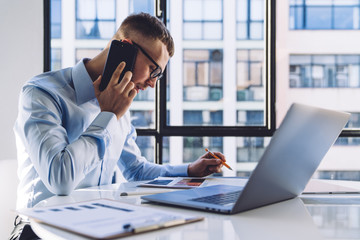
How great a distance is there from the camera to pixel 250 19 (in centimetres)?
289

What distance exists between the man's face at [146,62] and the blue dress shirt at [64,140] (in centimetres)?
20

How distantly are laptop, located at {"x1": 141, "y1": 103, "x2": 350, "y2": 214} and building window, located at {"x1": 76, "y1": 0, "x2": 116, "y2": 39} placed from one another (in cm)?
207

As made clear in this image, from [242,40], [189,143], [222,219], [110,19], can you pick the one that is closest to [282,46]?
[242,40]

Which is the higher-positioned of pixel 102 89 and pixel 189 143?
pixel 102 89

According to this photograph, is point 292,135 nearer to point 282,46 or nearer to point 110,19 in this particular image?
point 282,46

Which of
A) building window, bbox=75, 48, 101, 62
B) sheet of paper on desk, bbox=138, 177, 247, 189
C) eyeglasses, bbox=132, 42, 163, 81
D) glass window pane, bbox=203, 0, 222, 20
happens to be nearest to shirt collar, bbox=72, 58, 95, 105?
eyeglasses, bbox=132, 42, 163, 81

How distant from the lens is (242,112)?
9.41 ft

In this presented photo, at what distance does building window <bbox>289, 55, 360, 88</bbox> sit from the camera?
3.25 meters

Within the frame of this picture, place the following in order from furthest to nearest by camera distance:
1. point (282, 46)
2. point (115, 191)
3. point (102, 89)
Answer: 1. point (282, 46)
2. point (102, 89)
3. point (115, 191)

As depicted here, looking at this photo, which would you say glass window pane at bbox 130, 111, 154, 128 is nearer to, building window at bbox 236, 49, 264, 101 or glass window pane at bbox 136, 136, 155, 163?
glass window pane at bbox 136, 136, 155, 163

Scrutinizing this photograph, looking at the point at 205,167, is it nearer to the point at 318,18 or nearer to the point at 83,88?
the point at 83,88

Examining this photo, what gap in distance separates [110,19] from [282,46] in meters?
1.29

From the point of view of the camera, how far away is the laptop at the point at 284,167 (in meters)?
0.78

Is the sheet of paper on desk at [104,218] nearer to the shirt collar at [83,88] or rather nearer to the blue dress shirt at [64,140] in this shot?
the blue dress shirt at [64,140]
